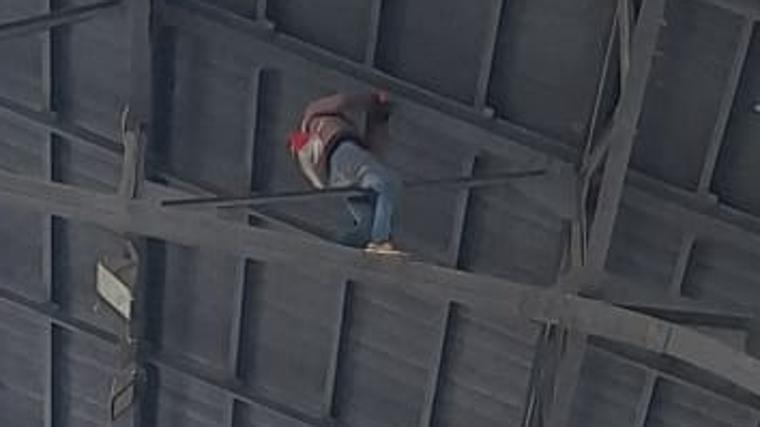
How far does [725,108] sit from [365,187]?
114 inches

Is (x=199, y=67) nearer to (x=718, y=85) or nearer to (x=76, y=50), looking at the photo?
(x=76, y=50)

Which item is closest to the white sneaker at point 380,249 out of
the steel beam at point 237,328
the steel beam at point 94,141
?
the steel beam at point 94,141

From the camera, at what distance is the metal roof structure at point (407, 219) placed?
1075 centimetres

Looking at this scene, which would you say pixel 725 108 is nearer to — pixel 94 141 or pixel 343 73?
pixel 343 73

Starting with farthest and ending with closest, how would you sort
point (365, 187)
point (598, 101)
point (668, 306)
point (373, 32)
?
point (373, 32) < point (598, 101) < point (365, 187) < point (668, 306)

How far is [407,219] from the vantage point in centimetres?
1378

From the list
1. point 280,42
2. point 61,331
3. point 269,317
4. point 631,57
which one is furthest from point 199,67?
point 631,57

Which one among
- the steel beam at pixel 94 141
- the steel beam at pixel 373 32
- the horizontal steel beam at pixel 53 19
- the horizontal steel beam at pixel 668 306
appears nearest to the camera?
the horizontal steel beam at pixel 668 306

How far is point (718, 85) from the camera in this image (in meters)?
11.9

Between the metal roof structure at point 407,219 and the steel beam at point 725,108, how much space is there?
18mm

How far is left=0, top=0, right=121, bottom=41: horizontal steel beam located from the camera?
43.0ft

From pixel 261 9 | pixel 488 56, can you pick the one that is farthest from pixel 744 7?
pixel 261 9

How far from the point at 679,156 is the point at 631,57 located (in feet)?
5.71

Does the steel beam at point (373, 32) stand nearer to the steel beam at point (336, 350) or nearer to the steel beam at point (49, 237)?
the steel beam at point (336, 350)
